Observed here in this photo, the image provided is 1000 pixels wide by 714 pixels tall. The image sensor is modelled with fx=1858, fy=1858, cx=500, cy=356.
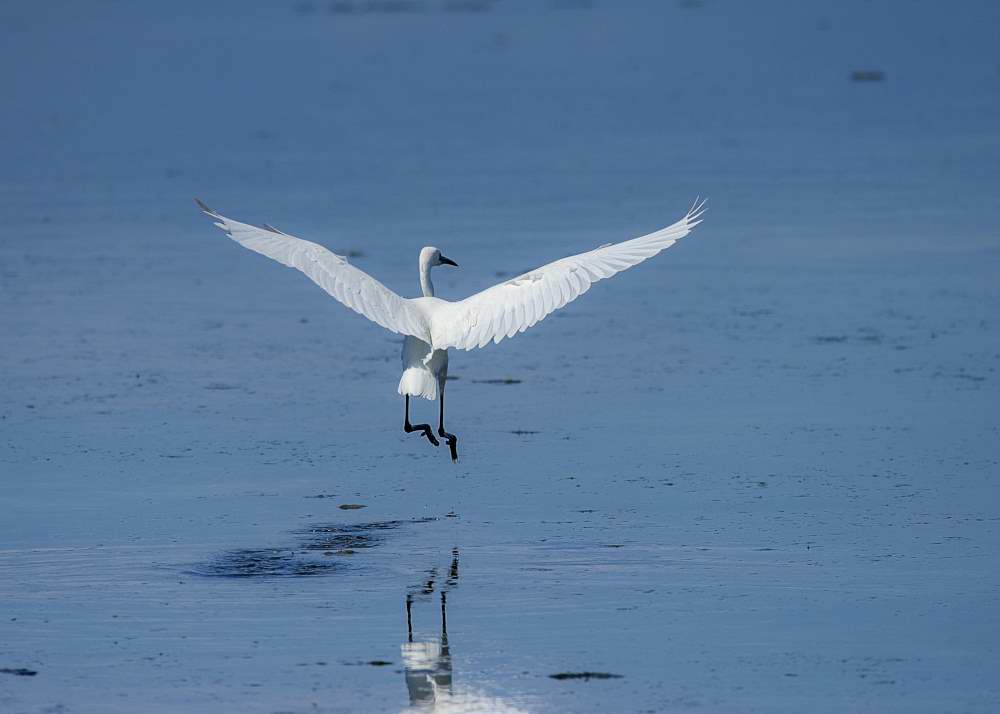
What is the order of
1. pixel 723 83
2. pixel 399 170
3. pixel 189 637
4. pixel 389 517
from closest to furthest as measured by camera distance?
pixel 189 637 → pixel 389 517 → pixel 399 170 → pixel 723 83

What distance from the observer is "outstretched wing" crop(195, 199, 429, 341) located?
32.0 ft

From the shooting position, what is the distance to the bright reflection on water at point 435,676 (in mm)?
6730

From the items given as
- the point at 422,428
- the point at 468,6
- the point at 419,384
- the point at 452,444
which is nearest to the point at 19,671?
the point at 419,384

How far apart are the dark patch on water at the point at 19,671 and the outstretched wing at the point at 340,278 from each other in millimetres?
2994

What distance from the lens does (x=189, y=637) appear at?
24.9ft

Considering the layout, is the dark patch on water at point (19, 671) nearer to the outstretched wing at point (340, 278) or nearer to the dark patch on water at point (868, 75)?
the outstretched wing at point (340, 278)

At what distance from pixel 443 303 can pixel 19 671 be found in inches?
Answer: 143

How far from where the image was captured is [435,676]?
23.2ft

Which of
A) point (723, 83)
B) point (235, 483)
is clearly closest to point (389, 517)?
point (235, 483)

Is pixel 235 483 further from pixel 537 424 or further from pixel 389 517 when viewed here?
pixel 537 424

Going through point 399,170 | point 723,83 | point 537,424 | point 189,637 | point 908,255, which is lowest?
point 189,637

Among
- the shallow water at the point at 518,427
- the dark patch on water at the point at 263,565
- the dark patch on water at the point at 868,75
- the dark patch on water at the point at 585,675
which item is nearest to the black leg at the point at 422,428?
Result: the shallow water at the point at 518,427

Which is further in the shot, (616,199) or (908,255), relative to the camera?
(616,199)

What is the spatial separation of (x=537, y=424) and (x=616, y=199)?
730cm
